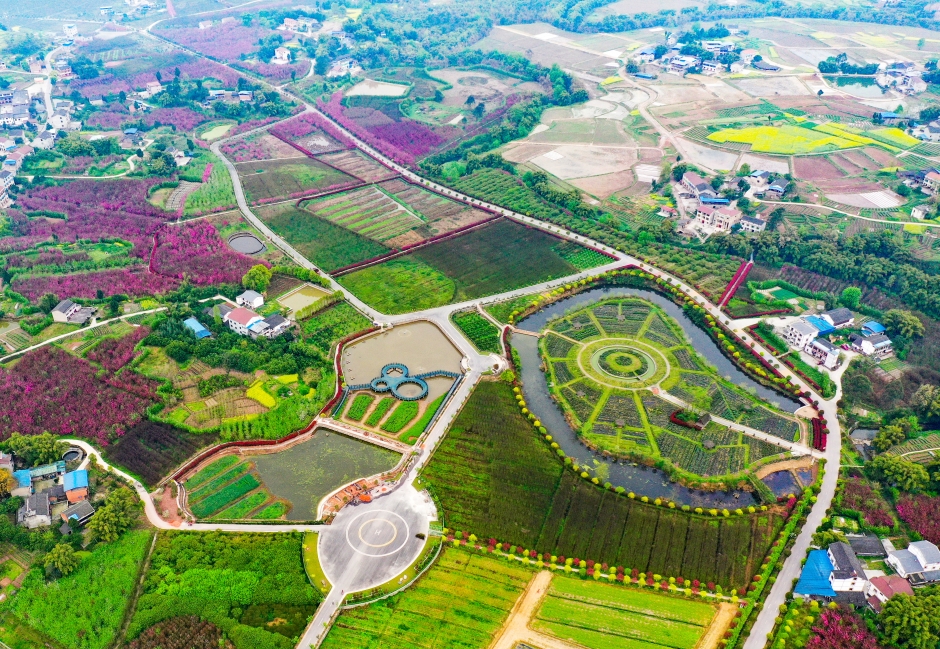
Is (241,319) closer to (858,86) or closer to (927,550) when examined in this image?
(927,550)

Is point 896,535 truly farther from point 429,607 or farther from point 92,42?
point 92,42

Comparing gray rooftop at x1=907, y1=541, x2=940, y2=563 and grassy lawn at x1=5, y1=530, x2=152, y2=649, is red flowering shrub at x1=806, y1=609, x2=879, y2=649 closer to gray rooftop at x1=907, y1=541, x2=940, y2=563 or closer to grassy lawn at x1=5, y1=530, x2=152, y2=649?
gray rooftop at x1=907, y1=541, x2=940, y2=563

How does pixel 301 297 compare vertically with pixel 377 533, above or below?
below

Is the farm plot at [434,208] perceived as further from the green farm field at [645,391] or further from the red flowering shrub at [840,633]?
the red flowering shrub at [840,633]

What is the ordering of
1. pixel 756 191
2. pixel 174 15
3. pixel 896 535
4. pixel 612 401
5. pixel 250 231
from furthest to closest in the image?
pixel 174 15
pixel 756 191
pixel 250 231
pixel 612 401
pixel 896 535

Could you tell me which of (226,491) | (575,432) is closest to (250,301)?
(226,491)

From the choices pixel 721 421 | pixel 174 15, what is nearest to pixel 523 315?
pixel 721 421
